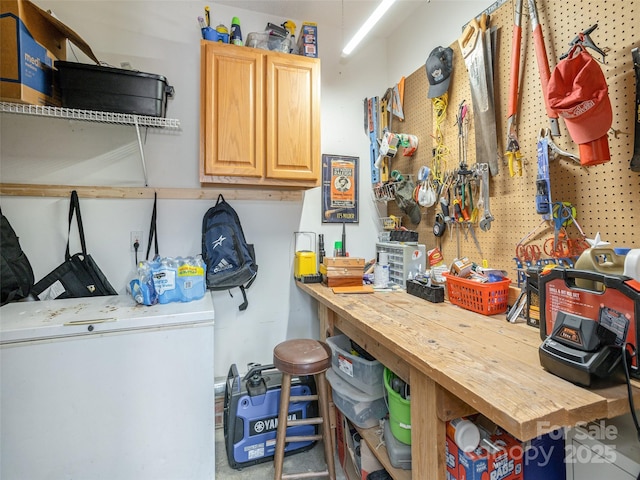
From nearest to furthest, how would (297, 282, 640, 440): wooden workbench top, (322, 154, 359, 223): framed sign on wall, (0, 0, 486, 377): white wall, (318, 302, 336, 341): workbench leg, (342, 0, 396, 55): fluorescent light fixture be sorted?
(297, 282, 640, 440): wooden workbench top, (342, 0, 396, 55): fluorescent light fixture, (0, 0, 486, 377): white wall, (318, 302, 336, 341): workbench leg, (322, 154, 359, 223): framed sign on wall

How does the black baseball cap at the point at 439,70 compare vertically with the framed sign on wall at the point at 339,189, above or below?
above

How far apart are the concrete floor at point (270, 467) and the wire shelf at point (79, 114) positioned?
1983 mm

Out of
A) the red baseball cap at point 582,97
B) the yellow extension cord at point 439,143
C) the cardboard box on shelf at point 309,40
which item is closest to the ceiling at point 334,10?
the cardboard box on shelf at point 309,40

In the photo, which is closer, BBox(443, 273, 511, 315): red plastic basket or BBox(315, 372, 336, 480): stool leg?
BBox(443, 273, 511, 315): red plastic basket

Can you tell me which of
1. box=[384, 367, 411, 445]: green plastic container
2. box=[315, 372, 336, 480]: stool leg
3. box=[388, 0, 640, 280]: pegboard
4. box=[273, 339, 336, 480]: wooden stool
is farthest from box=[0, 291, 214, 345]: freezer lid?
box=[388, 0, 640, 280]: pegboard

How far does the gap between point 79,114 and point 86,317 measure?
1.04 meters

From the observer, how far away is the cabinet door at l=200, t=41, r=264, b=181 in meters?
1.77

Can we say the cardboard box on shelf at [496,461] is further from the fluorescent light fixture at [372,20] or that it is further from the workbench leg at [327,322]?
the fluorescent light fixture at [372,20]

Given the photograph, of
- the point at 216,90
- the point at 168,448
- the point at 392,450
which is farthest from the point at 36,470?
the point at 216,90

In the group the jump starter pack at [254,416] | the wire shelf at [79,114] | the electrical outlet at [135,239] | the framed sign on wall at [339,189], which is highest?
the wire shelf at [79,114]

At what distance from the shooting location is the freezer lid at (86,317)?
1.28 meters

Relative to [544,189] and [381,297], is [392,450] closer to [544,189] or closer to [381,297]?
[381,297]

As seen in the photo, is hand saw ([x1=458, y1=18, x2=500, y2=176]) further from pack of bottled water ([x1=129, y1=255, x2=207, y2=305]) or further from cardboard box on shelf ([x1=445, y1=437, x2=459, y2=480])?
pack of bottled water ([x1=129, y1=255, x2=207, y2=305])

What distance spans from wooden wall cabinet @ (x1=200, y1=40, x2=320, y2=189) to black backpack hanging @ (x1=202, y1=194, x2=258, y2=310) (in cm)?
28
